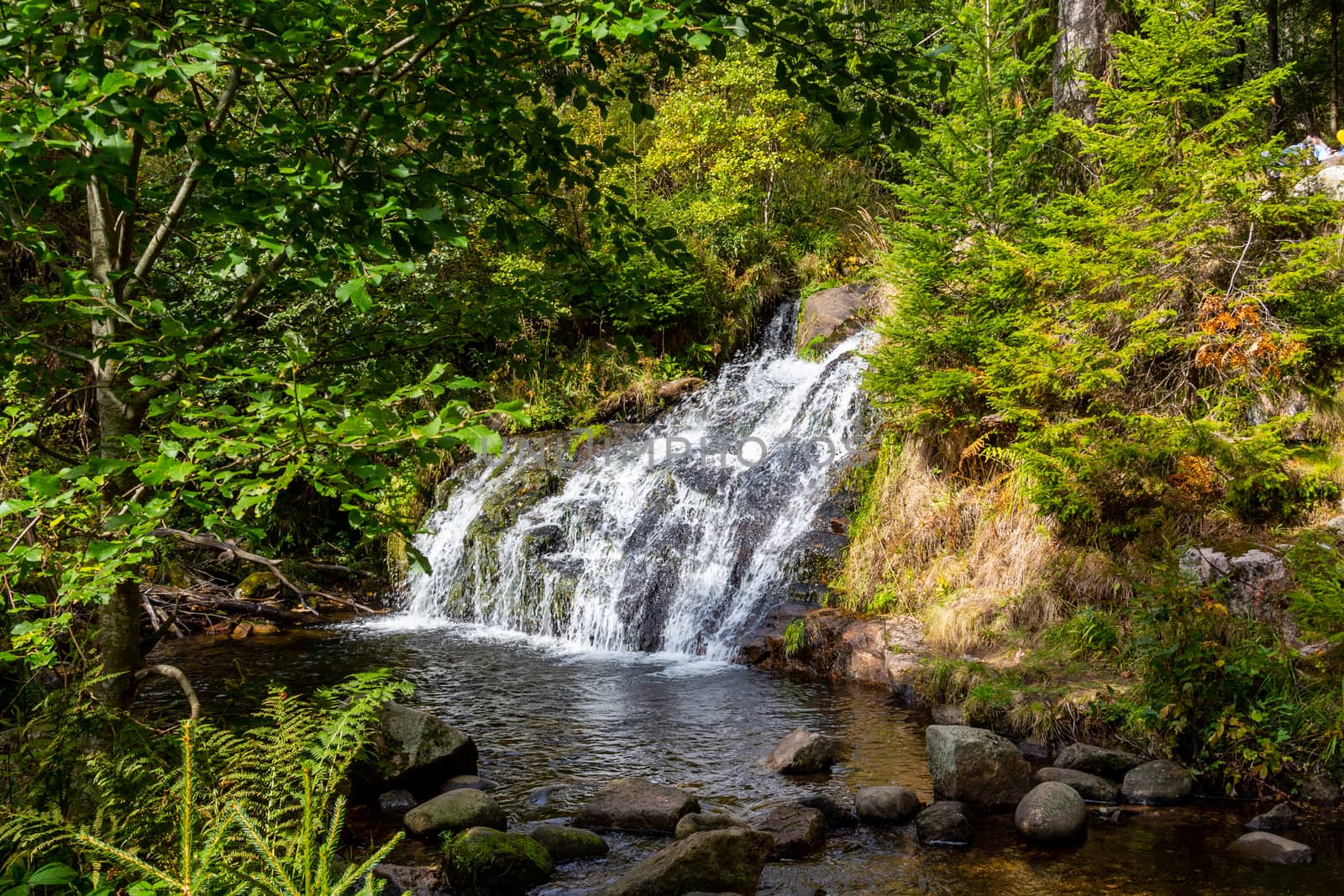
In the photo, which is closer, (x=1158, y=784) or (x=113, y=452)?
(x=113, y=452)

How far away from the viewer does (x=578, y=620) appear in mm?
10922

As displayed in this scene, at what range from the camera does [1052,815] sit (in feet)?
16.6

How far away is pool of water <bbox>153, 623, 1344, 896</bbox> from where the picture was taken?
184 inches

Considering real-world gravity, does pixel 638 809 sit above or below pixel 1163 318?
below

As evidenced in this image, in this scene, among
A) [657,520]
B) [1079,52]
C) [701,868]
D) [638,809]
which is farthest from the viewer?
[657,520]

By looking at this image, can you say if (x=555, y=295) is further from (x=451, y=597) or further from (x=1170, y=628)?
(x=451, y=597)

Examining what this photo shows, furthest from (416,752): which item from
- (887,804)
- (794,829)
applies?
(887,804)

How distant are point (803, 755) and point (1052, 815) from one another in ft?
5.64

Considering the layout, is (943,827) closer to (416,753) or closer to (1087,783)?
(1087,783)

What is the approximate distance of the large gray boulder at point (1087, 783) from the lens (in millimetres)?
5512

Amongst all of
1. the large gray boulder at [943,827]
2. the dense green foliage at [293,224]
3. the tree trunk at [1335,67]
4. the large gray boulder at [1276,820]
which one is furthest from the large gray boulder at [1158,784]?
the tree trunk at [1335,67]

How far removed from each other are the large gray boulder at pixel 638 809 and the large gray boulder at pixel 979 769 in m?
1.64

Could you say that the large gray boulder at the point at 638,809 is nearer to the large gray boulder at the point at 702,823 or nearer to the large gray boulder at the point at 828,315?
the large gray boulder at the point at 702,823

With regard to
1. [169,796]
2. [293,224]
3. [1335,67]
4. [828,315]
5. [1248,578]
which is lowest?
[169,796]
